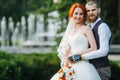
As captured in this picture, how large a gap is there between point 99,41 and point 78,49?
0.88 feet

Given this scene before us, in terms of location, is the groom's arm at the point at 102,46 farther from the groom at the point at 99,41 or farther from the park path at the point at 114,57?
the park path at the point at 114,57

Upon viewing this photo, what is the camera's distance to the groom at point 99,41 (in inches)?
249

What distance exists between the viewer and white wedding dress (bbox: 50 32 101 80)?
6477 mm

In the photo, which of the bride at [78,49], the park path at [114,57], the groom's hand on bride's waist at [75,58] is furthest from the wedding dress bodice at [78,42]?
the park path at [114,57]

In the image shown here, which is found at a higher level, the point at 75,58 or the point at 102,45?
the point at 102,45

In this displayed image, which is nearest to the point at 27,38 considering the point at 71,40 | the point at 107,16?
the point at 107,16

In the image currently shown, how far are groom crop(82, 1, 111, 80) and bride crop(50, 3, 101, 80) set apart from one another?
6cm

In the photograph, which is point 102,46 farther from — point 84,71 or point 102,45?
point 84,71

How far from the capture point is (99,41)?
6379 mm

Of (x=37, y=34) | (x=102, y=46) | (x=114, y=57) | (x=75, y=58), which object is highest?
(x=102, y=46)

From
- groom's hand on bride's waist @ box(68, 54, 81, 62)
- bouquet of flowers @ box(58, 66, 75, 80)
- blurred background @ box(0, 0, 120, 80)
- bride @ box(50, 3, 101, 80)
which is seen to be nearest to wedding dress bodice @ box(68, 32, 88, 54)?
bride @ box(50, 3, 101, 80)

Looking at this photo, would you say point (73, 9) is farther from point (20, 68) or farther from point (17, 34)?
point (17, 34)

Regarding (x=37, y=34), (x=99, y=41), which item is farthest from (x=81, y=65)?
(x=37, y=34)

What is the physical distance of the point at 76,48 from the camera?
649cm
